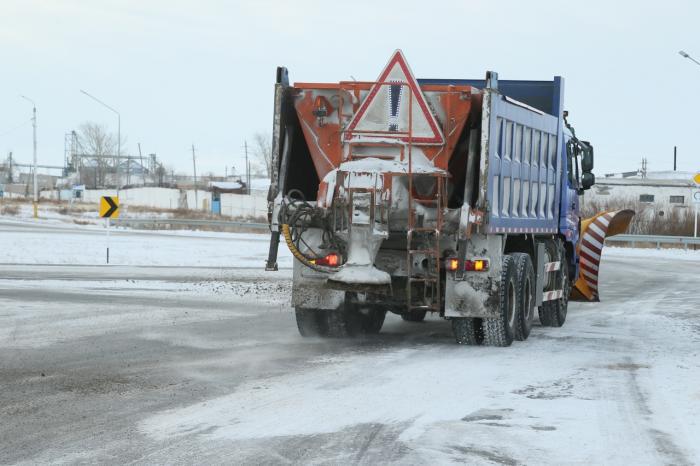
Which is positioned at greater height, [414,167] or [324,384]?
[414,167]

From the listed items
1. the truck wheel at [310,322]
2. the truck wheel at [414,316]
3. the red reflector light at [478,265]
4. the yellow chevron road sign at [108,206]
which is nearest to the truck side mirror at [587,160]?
the truck wheel at [414,316]

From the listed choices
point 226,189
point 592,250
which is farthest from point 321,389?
point 226,189

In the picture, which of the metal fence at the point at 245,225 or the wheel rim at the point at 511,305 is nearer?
the wheel rim at the point at 511,305

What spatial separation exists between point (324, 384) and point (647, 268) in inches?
992

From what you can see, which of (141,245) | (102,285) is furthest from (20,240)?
(102,285)

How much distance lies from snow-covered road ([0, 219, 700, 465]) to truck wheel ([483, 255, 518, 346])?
0.62ft

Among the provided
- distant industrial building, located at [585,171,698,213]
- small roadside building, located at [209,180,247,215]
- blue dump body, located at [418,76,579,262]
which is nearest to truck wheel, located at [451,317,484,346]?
blue dump body, located at [418,76,579,262]

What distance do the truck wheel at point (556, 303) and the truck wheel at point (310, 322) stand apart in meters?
3.96

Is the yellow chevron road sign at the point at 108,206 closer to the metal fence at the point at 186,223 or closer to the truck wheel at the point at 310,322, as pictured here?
the truck wheel at the point at 310,322

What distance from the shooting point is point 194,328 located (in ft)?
45.8

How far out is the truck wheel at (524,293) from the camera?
42.9 ft

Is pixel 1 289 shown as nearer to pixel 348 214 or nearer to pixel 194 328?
pixel 194 328

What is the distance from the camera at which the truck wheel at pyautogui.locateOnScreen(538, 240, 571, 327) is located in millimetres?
15680

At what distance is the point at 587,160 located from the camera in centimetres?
1656
